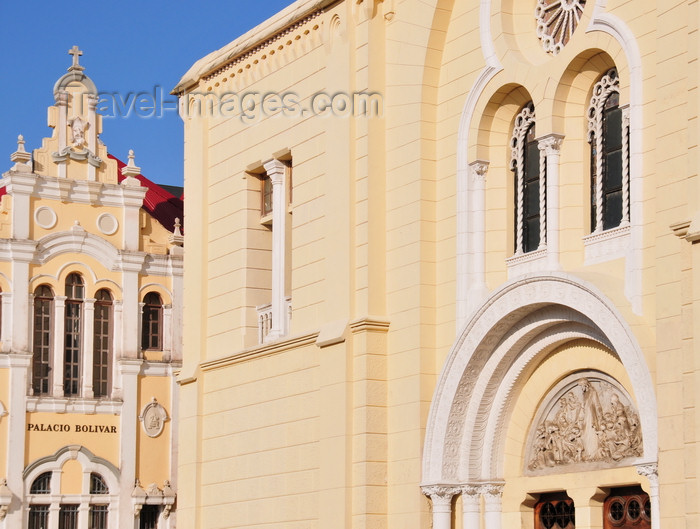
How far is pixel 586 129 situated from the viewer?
17.4m

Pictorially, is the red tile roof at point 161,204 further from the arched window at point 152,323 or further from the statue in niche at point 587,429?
the statue in niche at point 587,429

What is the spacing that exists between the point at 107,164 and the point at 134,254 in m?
2.59

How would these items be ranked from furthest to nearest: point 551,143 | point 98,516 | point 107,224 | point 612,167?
1. point 107,224
2. point 98,516
3. point 551,143
4. point 612,167

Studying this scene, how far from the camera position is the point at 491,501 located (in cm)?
1825

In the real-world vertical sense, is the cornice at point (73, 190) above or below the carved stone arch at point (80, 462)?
above

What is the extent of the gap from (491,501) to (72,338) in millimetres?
19647

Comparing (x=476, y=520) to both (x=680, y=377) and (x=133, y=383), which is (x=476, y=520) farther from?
(x=133, y=383)

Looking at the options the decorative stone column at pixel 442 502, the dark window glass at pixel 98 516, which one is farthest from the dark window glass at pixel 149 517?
the decorative stone column at pixel 442 502

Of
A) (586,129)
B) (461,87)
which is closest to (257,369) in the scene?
(461,87)

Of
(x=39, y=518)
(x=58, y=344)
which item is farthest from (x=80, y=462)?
(x=58, y=344)

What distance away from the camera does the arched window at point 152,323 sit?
3731 centimetres

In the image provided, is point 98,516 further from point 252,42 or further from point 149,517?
point 252,42

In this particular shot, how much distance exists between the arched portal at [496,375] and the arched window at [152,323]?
19673 mm

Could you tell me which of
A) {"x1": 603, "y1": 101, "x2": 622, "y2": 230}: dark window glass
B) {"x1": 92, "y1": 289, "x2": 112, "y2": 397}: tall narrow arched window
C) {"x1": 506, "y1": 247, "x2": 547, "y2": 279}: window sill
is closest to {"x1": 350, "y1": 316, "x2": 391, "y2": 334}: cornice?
{"x1": 506, "y1": 247, "x2": 547, "y2": 279}: window sill
